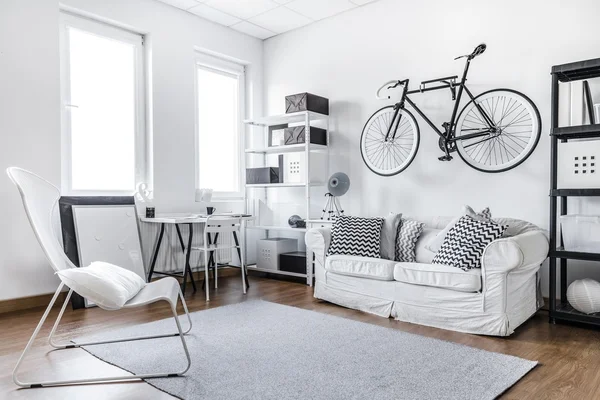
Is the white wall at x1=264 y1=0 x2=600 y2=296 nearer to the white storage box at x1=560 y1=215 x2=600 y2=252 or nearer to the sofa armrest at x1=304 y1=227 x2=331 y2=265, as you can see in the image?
the white storage box at x1=560 y1=215 x2=600 y2=252

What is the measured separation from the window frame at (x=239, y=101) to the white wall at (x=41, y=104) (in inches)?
13.3

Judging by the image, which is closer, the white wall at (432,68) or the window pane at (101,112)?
the white wall at (432,68)

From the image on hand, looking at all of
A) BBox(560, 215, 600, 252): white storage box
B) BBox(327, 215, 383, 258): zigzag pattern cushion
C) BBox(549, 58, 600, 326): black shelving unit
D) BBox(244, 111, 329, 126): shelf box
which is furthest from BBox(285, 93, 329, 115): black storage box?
BBox(560, 215, 600, 252): white storage box

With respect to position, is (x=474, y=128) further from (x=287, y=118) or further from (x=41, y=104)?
(x=41, y=104)

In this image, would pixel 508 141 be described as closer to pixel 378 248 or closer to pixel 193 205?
pixel 378 248

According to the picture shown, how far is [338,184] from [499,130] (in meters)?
1.59

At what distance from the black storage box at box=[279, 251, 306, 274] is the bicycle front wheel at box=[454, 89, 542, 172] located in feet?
6.20

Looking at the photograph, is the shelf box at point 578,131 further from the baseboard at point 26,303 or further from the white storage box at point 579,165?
the baseboard at point 26,303

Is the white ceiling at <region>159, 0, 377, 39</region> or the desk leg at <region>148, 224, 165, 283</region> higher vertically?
the white ceiling at <region>159, 0, 377, 39</region>

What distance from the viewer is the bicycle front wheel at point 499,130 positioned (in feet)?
11.8

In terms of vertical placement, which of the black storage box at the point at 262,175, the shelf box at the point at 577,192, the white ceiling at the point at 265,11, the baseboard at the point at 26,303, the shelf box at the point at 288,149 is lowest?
the baseboard at the point at 26,303

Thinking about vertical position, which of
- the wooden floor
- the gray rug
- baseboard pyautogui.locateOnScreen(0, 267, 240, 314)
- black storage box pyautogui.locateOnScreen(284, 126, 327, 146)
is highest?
black storage box pyautogui.locateOnScreen(284, 126, 327, 146)

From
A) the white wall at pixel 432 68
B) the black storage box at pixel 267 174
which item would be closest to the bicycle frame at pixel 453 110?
the white wall at pixel 432 68

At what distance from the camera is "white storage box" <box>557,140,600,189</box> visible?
9.63ft
